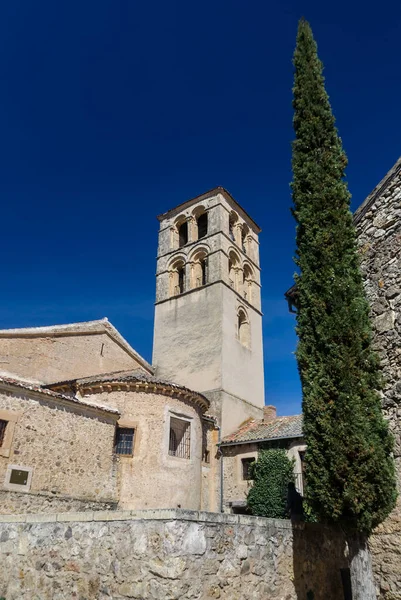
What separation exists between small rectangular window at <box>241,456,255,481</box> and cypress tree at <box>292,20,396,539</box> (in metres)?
13.4

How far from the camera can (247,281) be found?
28.9 meters

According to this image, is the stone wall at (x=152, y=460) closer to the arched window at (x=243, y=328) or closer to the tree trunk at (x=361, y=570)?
the tree trunk at (x=361, y=570)

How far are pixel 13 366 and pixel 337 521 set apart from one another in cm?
1521

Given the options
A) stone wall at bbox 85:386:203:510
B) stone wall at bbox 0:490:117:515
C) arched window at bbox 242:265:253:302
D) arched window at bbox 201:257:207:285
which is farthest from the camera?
arched window at bbox 242:265:253:302

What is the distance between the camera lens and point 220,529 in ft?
18.6

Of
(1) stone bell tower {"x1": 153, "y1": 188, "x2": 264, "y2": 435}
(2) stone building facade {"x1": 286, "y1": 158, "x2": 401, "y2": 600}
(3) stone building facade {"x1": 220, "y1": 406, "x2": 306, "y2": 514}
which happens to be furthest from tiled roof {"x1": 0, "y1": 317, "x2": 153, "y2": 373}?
(2) stone building facade {"x1": 286, "y1": 158, "x2": 401, "y2": 600}

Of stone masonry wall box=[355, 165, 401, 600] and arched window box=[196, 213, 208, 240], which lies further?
arched window box=[196, 213, 208, 240]

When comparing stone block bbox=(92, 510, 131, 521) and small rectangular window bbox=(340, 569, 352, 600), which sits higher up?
stone block bbox=(92, 510, 131, 521)

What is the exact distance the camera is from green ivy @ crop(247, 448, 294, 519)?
1758 centimetres

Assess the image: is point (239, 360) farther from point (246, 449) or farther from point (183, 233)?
point (183, 233)

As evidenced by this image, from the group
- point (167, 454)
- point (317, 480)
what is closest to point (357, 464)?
point (317, 480)

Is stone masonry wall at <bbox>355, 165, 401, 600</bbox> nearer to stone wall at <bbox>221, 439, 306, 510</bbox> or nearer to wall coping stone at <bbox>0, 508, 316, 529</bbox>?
wall coping stone at <bbox>0, 508, 316, 529</bbox>

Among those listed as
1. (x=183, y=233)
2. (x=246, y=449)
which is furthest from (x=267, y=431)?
(x=183, y=233)

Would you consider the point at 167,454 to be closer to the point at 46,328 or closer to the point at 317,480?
the point at 46,328
